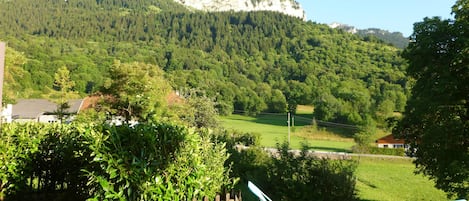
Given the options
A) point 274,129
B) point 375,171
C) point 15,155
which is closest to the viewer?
point 15,155

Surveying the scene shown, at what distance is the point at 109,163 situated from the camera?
204 inches

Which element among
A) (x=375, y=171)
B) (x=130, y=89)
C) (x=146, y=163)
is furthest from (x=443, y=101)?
(x=375, y=171)

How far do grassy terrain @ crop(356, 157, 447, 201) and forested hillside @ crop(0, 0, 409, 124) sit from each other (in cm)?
2723

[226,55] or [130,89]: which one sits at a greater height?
[226,55]

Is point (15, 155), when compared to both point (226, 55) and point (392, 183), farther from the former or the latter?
point (226, 55)

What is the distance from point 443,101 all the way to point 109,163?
11.8m

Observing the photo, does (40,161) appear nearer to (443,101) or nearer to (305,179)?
(305,179)

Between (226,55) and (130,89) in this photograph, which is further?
(226,55)

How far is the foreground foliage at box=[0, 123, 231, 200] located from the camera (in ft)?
17.4

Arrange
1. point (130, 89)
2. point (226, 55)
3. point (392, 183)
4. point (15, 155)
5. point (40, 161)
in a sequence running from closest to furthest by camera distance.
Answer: point (15, 155) < point (40, 161) < point (130, 89) < point (392, 183) < point (226, 55)

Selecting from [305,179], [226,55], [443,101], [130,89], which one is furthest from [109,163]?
[226,55]

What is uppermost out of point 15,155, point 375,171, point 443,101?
A: point 443,101

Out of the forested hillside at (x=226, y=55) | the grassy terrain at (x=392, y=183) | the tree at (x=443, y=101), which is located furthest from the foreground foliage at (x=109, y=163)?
the forested hillside at (x=226, y=55)

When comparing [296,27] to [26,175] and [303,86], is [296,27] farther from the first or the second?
[26,175]
